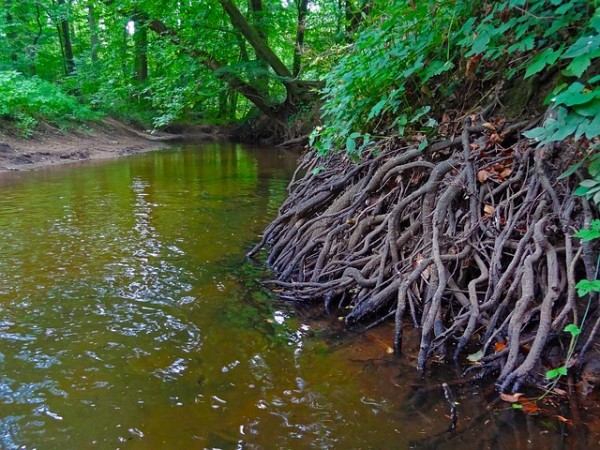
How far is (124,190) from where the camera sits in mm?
7988

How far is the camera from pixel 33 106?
12984mm

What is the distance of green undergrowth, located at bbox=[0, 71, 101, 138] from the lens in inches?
460

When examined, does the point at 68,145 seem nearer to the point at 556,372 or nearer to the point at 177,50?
the point at 177,50

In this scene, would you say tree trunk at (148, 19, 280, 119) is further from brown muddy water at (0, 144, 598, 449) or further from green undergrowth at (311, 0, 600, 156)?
green undergrowth at (311, 0, 600, 156)

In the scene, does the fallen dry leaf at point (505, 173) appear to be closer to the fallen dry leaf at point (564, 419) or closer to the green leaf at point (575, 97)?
the green leaf at point (575, 97)

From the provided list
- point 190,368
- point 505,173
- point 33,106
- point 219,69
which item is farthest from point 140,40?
point 190,368

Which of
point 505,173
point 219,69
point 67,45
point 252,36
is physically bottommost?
point 505,173

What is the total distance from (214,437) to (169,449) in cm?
19

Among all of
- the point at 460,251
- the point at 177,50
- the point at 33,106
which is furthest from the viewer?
the point at 33,106

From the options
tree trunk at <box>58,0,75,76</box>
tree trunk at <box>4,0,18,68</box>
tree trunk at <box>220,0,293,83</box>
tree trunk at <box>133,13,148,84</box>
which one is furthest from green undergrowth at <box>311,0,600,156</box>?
tree trunk at <box>58,0,75,76</box>

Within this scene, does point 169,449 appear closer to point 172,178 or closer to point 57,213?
point 57,213

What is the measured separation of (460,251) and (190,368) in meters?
1.90

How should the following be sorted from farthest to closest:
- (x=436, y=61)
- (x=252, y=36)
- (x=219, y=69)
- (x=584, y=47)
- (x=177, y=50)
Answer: (x=252, y=36) < (x=219, y=69) < (x=177, y=50) < (x=436, y=61) < (x=584, y=47)

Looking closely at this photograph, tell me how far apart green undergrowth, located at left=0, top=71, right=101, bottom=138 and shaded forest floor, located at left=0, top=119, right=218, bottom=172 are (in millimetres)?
274
